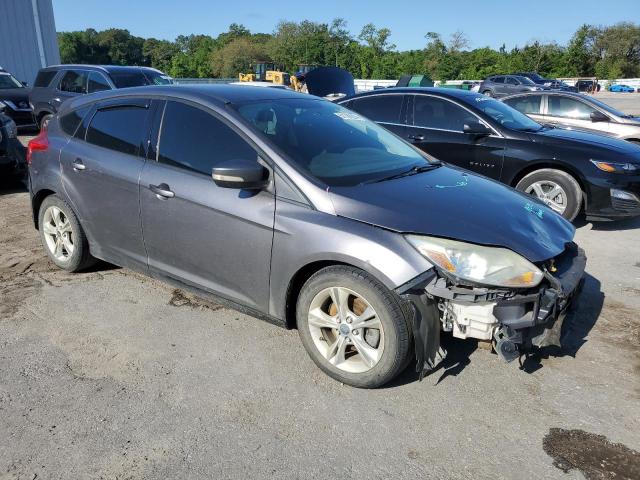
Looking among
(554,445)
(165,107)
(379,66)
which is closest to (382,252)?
(554,445)

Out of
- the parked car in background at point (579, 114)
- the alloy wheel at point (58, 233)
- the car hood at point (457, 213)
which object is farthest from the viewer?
the parked car in background at point (579, 114)

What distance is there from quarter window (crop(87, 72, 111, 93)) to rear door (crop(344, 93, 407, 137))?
6.48m

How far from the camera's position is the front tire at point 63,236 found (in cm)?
440

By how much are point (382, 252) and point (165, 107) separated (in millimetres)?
2045

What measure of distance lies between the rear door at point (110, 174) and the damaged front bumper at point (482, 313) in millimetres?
2204

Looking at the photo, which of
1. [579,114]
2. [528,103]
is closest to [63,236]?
[528,103]

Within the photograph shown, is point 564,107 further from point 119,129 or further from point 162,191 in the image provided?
point 162,191

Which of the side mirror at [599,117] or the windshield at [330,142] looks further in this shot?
the side mirror at [599,117]

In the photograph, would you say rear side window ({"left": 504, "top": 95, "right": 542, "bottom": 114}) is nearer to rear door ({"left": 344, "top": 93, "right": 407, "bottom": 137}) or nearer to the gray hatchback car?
rear door ({"left": 344, "top": 93, "right": 407, "bottom": 137})

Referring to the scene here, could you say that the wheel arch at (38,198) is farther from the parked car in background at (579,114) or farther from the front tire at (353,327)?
the parked car in background at (579,114)

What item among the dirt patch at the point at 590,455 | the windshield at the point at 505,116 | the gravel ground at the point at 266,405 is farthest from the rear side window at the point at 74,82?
the dirt patch at the point at 590,455

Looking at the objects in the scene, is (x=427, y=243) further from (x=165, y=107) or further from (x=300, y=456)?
(x=165, y=107)

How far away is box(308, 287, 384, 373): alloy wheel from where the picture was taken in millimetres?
2908

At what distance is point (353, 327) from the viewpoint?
295 centimetres
